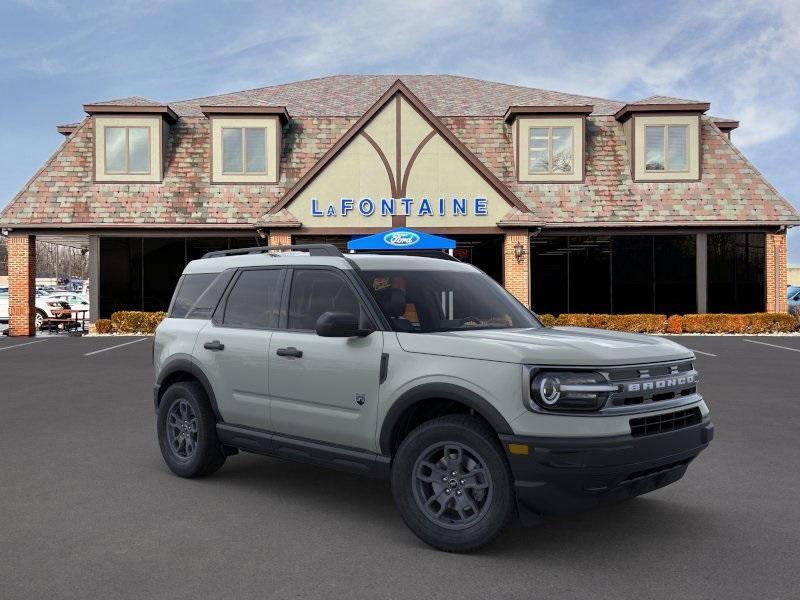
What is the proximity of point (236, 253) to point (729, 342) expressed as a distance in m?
17.9

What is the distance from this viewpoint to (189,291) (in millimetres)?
7223

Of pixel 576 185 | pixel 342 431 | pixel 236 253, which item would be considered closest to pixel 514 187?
pixel 576 185

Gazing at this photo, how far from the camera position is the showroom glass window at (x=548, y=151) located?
25.6m

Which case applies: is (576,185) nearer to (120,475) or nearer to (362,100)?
(362,100)

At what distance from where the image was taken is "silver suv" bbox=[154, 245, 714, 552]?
449 cm

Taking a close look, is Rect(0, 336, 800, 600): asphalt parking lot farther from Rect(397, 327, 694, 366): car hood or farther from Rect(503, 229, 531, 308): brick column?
Rect(503, 229, 531, 308): brick column

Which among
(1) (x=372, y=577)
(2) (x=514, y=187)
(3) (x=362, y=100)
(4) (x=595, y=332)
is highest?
(3) (x=362, y=100)

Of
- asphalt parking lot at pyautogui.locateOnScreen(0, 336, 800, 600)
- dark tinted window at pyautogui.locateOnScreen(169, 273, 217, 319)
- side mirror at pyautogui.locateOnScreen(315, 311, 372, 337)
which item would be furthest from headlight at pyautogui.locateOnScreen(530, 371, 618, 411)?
dark tinted window at pyautogui.locateOnScreen(169, 273, 217, 319)

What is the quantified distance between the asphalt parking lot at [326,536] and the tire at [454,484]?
0.53ft

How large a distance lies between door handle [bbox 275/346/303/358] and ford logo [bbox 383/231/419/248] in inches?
510

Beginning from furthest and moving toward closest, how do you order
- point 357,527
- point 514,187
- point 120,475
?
point 514,187 < point 120,475 < point 357,527

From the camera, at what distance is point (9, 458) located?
7.41 metres

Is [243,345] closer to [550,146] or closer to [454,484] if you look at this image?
[454,484]

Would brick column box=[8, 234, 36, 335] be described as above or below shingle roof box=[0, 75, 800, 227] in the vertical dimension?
below
